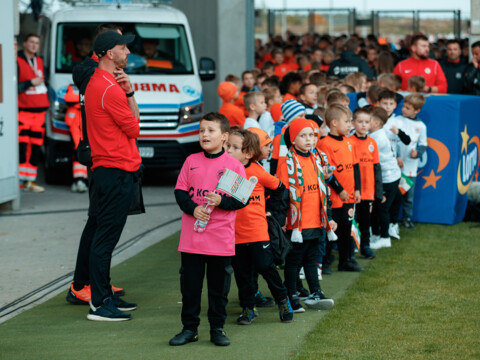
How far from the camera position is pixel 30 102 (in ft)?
42.2

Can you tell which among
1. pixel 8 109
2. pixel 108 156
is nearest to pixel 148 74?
pixel 8 109

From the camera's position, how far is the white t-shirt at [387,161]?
9.42 meters

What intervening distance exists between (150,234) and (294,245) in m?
3.69

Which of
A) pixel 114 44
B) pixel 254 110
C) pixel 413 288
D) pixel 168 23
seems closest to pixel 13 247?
pixel 254 110

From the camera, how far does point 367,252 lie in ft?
29.2

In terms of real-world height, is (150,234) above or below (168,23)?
below

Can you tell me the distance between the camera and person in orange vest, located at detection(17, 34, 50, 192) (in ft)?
42.0

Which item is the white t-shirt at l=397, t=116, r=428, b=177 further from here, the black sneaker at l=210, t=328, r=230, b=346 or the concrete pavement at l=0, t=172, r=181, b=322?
the black sneaker at l=210, t=328, r=230, b=346

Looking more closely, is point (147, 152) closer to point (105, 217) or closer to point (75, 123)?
point (75, 123)

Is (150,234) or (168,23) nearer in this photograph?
(150,234)

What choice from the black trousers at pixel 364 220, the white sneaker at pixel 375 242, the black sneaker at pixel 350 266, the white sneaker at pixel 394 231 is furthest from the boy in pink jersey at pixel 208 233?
the white sneaker at pixel 394 231

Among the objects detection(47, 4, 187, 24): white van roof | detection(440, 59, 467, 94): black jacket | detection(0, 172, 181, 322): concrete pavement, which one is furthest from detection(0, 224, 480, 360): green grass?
detection(47, 4, 187, 24): white van roof

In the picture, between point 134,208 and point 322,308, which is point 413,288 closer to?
point 322,308

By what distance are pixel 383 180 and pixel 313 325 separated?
3438 mm
